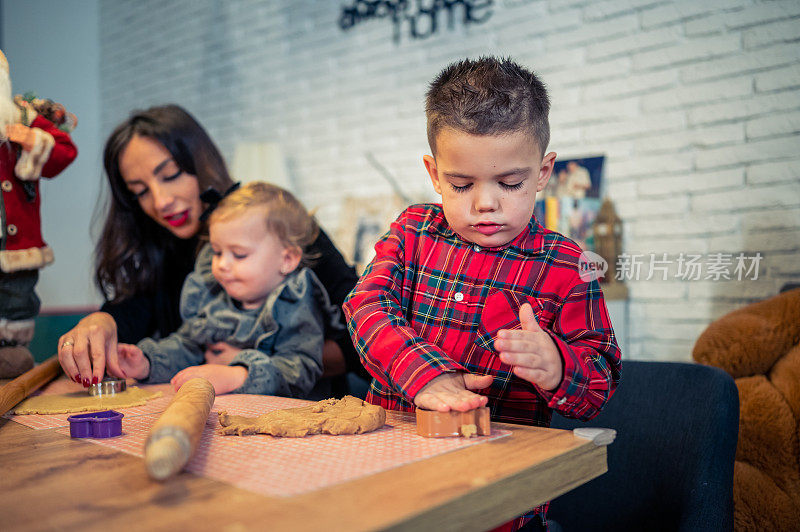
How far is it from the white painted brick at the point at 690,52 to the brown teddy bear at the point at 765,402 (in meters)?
1.29

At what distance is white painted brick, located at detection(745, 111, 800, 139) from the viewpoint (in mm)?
2455

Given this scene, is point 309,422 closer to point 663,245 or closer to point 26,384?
point 26,384

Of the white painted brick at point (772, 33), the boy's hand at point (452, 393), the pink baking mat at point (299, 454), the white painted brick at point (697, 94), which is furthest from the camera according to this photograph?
the white painted brick at point (697, 94)

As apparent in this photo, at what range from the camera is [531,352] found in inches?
32.4

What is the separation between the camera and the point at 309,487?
0.60m

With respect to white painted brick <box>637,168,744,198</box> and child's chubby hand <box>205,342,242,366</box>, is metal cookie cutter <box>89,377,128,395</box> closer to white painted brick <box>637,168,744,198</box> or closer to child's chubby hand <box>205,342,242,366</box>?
child's chubby hand <box>205,342,242,366</box>

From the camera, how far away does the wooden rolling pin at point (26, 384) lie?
1011 mm

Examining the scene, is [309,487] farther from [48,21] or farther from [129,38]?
[129,38]

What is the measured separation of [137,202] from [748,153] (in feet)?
7.01

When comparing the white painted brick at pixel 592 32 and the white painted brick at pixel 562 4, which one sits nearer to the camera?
the white painted brick at pixel 592 32

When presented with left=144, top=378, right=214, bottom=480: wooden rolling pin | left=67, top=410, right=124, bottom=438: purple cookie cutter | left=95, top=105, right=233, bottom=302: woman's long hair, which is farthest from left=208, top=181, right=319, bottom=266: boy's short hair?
left=144, top=378, right=214, bottom=480: wooden rolling pin

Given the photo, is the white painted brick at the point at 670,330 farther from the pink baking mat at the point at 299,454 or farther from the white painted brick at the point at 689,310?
the pink baking mat at the point at 299,454

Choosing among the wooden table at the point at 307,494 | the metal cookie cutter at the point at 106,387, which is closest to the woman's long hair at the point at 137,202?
the metal cookie cutter at the point at 106,387

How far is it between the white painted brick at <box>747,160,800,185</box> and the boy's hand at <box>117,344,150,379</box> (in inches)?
87.6
